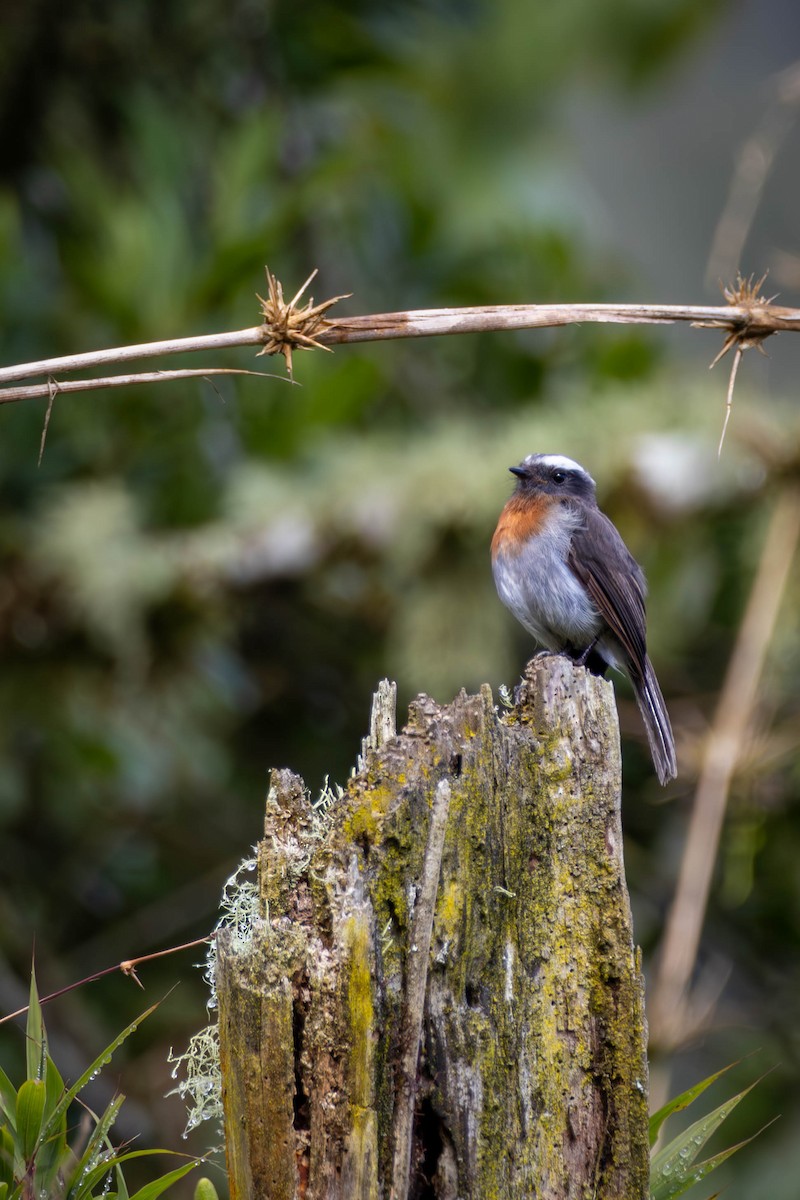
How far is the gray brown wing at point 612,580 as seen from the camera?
14.1 ft

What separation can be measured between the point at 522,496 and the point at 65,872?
15.6 feet

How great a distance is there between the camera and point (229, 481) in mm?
7031

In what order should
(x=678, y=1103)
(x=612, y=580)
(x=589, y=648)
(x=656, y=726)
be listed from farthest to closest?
(x=589, y=648), (x=612, y=580), (x=656, y=726), (x=678, y=1103)

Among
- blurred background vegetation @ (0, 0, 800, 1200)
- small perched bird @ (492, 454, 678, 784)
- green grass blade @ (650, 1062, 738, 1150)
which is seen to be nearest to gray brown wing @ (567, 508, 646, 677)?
small perched bird @ (492, 454, 678, 784)

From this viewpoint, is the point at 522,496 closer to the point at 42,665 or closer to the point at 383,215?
the point at 42,665

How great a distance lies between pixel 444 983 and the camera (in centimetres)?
218

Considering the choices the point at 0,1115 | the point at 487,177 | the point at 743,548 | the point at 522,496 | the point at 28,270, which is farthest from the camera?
the point at 487,177

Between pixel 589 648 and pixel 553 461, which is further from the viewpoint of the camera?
pixel 553 461

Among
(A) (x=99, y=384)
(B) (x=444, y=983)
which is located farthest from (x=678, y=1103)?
(A) (x=99, y=384)

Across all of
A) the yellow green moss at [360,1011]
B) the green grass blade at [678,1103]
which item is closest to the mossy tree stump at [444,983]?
the yellow green moss at [360,1011]

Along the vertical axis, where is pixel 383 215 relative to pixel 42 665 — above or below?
above

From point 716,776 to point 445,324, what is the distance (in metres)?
3.49

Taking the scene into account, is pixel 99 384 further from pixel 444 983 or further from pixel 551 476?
pixel 551 476

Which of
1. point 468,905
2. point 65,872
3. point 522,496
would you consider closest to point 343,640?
point 65,872
